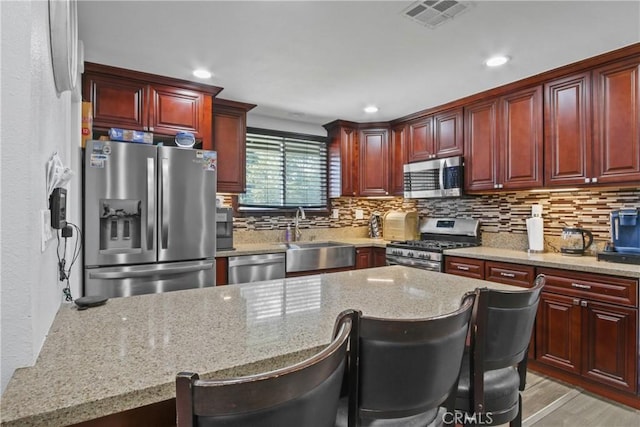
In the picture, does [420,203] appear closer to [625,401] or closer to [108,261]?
[625,401]

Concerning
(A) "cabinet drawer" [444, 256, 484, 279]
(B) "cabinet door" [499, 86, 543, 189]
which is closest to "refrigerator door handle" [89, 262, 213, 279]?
(A) "cabinet drawer" [444, 256, 484, 279]

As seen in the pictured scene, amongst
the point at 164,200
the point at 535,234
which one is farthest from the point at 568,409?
the point at 164,200

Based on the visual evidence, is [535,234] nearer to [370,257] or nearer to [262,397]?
[370,257]

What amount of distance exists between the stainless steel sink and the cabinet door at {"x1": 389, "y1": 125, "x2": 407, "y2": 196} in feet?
3.06

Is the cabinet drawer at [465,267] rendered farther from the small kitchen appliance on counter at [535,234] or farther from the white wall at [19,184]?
the white wall at [19,184]

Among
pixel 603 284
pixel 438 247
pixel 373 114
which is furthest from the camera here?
pixel 373 114

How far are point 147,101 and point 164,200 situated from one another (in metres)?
0.88

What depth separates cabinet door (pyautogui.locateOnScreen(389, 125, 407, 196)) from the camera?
14.3 feet

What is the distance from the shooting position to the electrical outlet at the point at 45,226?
0.91 metres

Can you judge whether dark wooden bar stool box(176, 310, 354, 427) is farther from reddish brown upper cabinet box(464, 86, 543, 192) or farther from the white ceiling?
reddish brown upper cabinet box(464, 86, 543, 192)

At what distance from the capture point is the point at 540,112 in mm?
3037

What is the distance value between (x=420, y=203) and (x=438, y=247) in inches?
43.5

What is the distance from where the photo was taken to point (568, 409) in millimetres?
2299

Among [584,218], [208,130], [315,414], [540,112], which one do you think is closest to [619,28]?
[540,112]
